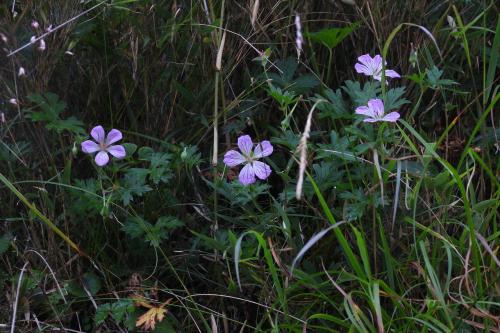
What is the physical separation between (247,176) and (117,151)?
29 centimetres

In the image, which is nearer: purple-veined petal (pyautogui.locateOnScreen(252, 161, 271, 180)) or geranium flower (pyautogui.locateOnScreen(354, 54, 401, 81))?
purple-veined petal (pyautogui.locateOnScreen(252, 161, 271, 180))

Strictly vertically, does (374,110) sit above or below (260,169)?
above

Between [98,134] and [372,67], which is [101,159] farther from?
[372,67]

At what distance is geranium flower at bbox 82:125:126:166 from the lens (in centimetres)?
180

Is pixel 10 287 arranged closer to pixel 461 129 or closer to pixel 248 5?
pixel 248 5

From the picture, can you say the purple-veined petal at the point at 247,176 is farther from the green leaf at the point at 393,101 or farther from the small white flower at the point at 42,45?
the small white flower at the point at 42,45

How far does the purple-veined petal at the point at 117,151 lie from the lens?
6.01 feet

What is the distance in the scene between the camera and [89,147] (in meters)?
1.81

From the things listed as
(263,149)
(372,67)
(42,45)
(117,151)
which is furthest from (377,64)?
(42,45)

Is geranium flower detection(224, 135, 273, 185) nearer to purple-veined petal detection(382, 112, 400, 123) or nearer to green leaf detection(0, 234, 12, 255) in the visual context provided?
purple-veined petal detection(382, 112, 400, 123)

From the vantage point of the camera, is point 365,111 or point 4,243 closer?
point 365,111

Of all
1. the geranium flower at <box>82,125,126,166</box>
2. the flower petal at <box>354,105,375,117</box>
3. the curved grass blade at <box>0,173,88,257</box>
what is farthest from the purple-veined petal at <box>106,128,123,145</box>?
the flower petal at <box>354,105,375,117</box>

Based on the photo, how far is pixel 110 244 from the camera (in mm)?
2012

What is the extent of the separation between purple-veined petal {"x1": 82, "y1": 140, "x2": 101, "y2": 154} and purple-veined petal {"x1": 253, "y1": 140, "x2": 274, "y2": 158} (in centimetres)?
35
